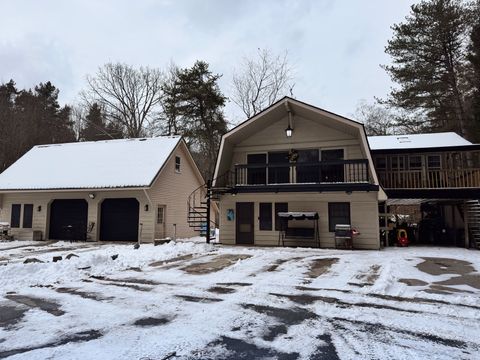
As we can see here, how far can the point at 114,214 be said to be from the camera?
57.0ft

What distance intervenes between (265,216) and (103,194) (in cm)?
815

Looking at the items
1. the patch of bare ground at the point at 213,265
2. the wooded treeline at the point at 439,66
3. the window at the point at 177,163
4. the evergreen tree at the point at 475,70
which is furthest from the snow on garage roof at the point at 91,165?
the evergreen tree at the point at 475,70

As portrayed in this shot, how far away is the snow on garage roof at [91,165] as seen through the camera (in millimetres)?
17005

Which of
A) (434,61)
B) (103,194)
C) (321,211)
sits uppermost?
(434,61)

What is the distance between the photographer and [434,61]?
23.4 meters

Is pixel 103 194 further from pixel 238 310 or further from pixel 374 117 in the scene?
Result: pixel 374 117

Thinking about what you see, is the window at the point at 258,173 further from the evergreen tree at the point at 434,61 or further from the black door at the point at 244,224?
the evergreen tree at the point at 434,61

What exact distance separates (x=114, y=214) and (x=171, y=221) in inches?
114

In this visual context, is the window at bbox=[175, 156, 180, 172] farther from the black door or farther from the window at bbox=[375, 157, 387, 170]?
the window at bbox=[375, 157, 387, 170]

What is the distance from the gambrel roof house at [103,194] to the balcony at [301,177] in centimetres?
396

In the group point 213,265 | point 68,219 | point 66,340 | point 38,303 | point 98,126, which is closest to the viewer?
point 66,340

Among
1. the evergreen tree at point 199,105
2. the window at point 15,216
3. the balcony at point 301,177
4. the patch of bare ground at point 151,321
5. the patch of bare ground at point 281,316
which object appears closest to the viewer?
the patch of bare ground at point 281,316

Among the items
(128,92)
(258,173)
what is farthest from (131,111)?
(258,173)

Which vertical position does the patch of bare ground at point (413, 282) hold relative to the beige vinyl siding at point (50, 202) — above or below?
below
